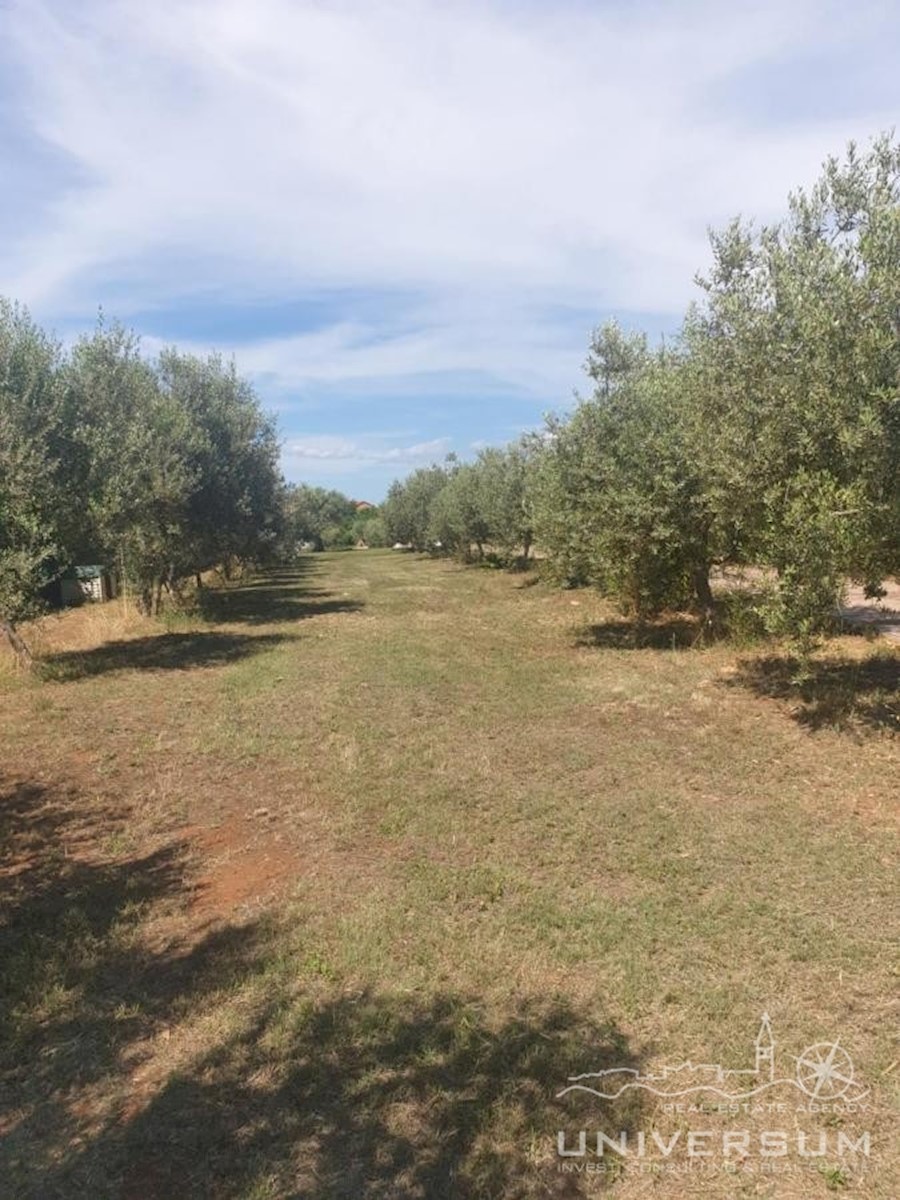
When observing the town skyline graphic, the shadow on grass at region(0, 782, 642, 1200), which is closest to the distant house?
the shadow on grass at region(0, 782, 642, 1200)

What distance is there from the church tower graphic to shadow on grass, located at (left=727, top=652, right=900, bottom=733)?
6122 mm

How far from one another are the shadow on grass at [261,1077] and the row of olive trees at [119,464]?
9308mm

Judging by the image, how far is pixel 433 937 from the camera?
5.24 m

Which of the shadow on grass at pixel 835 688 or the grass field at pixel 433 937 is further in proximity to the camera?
the shadow on grass at pixel 835 688

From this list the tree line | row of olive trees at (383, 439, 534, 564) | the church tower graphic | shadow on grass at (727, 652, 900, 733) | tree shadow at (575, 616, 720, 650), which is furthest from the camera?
row of olive trees at (383, 439, 534, 564)

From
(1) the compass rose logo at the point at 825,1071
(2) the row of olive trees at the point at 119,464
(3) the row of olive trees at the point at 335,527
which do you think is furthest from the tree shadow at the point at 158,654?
(3) the row of olive trees at the point at 335,527

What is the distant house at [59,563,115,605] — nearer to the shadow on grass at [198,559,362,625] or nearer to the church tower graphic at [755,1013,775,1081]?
the shadow on grass at [198,559,362,625]

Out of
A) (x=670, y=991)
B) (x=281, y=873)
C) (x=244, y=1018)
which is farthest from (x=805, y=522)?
(x=244, y=1018)

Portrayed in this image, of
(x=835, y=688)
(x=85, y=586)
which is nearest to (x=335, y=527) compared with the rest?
(x=85, y=586)

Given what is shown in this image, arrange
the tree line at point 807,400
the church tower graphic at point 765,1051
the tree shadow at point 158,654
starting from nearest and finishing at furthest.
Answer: the church tower graphic at point 765,1051, the tree line at point 807,400, the tree shadow at point 158,654

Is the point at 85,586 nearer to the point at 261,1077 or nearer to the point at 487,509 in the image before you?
the point at 487,509

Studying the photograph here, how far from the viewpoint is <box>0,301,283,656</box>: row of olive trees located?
1257cm

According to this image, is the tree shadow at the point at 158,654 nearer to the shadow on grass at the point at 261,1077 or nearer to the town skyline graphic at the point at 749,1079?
the shadow on grass at the point at 261,1077

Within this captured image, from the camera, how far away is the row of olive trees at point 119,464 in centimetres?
1257
